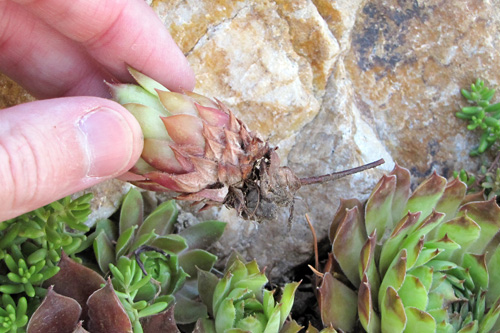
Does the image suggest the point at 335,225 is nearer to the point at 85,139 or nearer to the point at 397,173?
the point at 397,173

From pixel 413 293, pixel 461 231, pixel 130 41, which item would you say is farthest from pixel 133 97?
pixel 461 231

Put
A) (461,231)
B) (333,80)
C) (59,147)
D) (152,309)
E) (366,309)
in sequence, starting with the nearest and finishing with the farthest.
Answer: (59,147), (152,309), (366,309), (461,231), (333,80)

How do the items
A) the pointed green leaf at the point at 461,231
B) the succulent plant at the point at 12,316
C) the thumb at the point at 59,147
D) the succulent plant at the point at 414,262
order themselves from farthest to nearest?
the pointed green leaf at the point at 461,231 → the succulent plant at the point at 414,262 → the succulent plant at the point at 12,316 → the thumb at the point at 59,147

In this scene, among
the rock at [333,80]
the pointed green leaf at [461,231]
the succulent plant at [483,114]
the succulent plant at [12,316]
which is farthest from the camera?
the succulent plant at [483,114]

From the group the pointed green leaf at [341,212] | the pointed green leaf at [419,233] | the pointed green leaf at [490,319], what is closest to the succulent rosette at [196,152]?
the pointed green leaf at [341,212]

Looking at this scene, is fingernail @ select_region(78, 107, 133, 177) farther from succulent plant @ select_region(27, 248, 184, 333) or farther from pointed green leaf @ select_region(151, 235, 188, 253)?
pointed green leaf @ select_region(151, 235, 188, 253)

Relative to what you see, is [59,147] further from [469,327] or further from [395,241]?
[469,327]

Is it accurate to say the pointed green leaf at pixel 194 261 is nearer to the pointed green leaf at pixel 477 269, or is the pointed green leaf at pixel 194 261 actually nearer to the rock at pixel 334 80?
the rock at pixel 334 80

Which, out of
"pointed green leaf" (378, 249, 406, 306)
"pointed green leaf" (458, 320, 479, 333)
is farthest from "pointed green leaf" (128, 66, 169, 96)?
"pointed green leaf" (458, 320, 479, 333)
